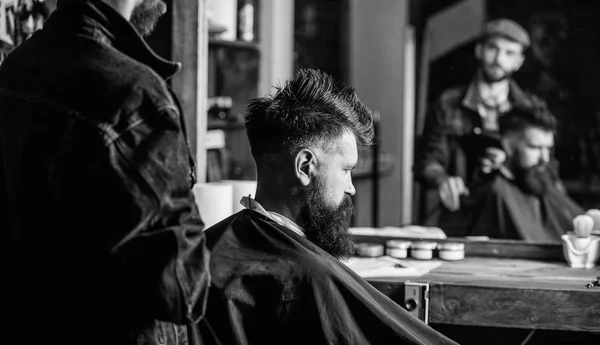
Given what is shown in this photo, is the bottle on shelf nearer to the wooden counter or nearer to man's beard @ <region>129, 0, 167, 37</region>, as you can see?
the wooden counter

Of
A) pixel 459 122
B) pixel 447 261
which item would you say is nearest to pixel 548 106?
pixel 459 122

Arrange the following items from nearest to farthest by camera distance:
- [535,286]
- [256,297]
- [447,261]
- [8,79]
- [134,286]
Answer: [134,286] < [8,79] < [256,297] < [535,286] < [447,261]

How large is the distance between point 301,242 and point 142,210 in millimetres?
698

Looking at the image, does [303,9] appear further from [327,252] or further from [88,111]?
[88,111]

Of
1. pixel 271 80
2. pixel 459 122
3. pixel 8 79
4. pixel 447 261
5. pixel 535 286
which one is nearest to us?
pixel 8 79

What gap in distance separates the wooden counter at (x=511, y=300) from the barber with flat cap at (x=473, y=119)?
2.37 feet

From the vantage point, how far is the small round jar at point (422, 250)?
3111 millimetres

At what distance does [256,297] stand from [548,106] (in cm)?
180

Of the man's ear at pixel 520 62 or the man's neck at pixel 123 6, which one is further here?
the man's ear at pixel 520 62

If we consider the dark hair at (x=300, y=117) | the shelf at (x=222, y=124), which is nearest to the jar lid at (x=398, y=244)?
the dark hair at (x=300, y=117)

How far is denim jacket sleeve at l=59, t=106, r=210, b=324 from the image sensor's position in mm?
1471

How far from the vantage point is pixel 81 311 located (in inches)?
61.4

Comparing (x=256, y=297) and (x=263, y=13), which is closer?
(x=256, y=297)

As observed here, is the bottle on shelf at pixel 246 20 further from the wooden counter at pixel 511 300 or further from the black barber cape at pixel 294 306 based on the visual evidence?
the black barber cape at pixel 294 306
